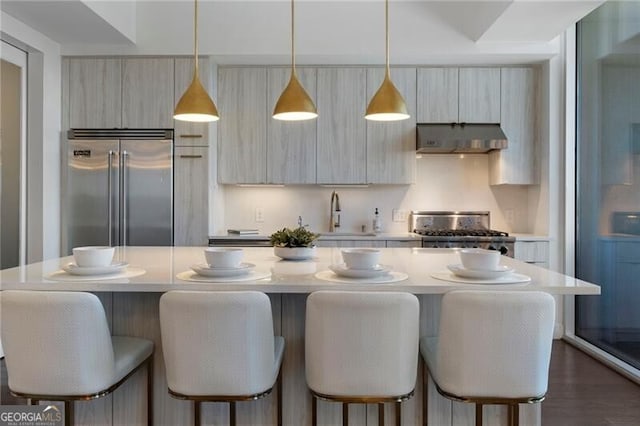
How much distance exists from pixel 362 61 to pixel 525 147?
1697 mm

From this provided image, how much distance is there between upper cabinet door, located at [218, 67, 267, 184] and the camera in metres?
4.15

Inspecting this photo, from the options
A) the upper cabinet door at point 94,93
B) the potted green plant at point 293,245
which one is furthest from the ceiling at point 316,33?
the potted green plant at point 293,245

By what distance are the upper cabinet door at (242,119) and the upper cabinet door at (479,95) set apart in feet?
6.01

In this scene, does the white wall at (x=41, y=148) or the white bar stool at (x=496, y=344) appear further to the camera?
the white wall at (x=41, y=148)

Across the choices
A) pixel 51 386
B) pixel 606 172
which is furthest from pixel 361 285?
pixel 606 172

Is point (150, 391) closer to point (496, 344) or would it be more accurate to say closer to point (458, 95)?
point (496, 344)

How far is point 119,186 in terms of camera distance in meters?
3.89

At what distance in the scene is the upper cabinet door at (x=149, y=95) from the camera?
3945mm

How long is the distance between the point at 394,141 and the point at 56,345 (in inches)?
129

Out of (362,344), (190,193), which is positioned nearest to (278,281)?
(362,344)

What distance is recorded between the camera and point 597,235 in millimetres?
3668

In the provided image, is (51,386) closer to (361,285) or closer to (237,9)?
(361,285)

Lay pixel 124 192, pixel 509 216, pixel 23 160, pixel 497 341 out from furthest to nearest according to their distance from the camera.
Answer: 1. pixel 509 216
2. pixel 124 192
3. pixel 23 160
4. pixel 497 341

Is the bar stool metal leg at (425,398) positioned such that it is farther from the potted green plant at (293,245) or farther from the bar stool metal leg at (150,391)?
the bar stool metal leg at (150,391)
